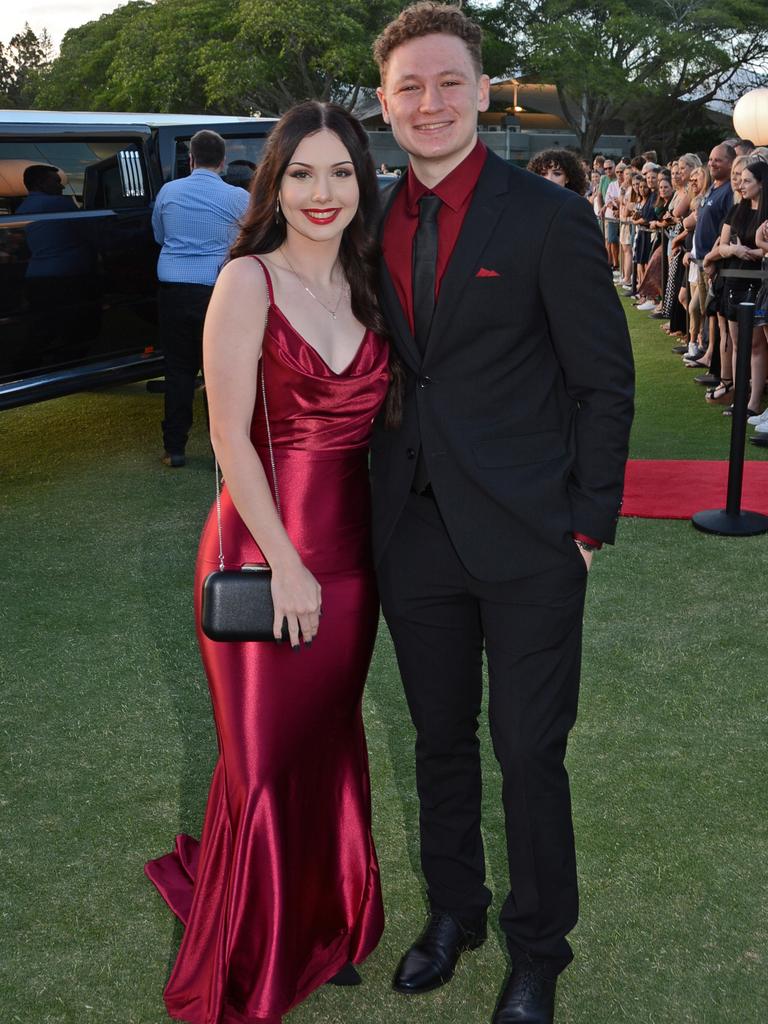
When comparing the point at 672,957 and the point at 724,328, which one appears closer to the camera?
the point at 672,957

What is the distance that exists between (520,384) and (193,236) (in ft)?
16.8

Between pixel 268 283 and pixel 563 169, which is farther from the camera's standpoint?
pixel 563 169

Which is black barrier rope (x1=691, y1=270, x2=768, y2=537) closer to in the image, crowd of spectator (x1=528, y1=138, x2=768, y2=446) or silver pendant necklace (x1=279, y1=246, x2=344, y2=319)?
crowd of spectator (x1=528, y1=138, x2=768, y2=446)

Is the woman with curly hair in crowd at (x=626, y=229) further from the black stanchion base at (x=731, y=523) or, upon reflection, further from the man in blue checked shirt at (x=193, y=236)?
the black stanchion base at (x=731, y=523)

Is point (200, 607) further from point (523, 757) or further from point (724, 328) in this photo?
point (724, 328)

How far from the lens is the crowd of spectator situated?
807cm

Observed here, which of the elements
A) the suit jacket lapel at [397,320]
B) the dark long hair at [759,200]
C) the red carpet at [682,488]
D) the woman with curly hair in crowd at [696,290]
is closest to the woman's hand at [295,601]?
the suit jacket lapel at [397,320]

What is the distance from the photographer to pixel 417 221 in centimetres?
239

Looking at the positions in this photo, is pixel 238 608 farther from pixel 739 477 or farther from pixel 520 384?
pixel 739 477

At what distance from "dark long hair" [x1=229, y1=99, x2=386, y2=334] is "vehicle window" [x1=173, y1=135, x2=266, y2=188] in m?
5.24

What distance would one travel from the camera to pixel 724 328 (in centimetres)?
938

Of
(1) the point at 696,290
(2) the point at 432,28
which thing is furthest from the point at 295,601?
(1) the point at 696,290

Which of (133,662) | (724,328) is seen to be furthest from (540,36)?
(133,662)

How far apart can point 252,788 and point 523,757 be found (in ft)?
2.03
